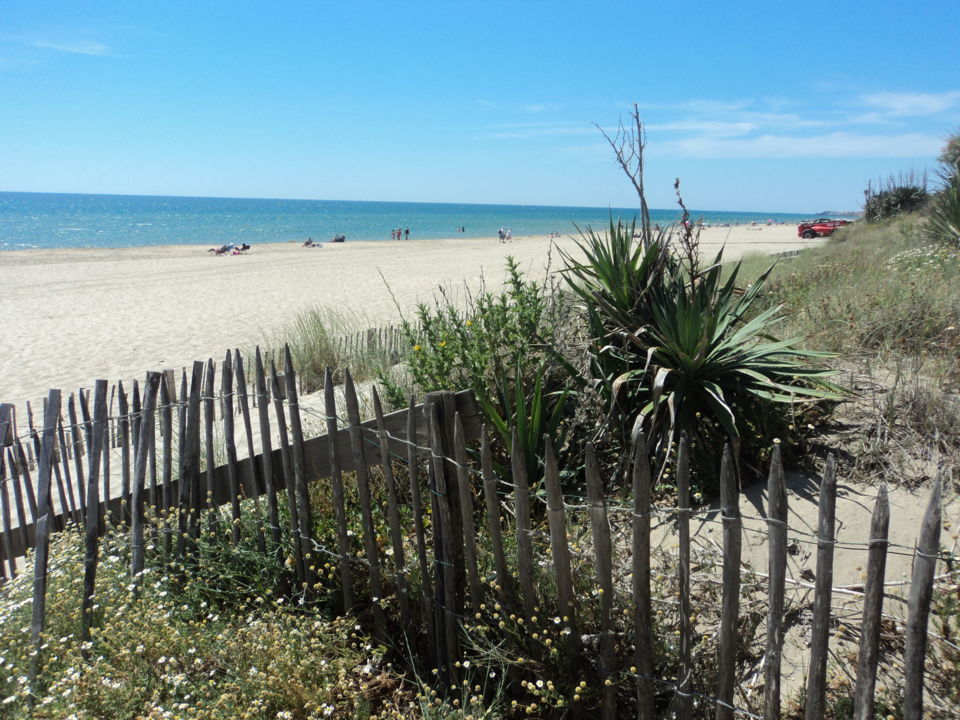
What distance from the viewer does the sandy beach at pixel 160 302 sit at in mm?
10773

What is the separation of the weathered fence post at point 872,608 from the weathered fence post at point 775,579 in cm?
21


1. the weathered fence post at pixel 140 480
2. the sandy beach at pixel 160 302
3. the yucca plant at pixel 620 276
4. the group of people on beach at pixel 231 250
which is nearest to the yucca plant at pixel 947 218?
the sandy beach at pixel 160 302

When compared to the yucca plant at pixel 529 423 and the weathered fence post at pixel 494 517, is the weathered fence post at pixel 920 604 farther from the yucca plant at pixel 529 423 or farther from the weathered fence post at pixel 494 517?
the yucca plant at pixel 529 423

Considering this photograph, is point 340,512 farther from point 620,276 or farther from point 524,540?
point 620,276

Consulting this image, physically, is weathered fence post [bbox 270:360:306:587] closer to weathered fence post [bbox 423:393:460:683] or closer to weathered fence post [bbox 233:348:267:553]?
weathered fence post [bbox 233:348:267:553]

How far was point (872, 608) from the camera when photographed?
1913 mm

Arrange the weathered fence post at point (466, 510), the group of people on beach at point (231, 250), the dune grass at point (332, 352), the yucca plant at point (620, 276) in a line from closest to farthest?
the weathered fence post at point (466, 510) → the yucca plant at point (620, 276) → the dune grass at point (332, 352) → the group of people on beach at point (231, 250)

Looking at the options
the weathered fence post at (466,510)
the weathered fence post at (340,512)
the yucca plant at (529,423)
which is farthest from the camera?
the yucca plant at (529,423)

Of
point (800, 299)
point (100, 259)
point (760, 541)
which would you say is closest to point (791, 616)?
point (760, 541)

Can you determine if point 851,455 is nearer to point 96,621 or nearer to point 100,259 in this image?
point 96,621

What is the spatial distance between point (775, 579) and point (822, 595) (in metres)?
0.13

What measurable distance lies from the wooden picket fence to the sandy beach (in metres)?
2.35

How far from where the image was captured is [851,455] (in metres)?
4.00

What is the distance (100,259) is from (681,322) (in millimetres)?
31894
